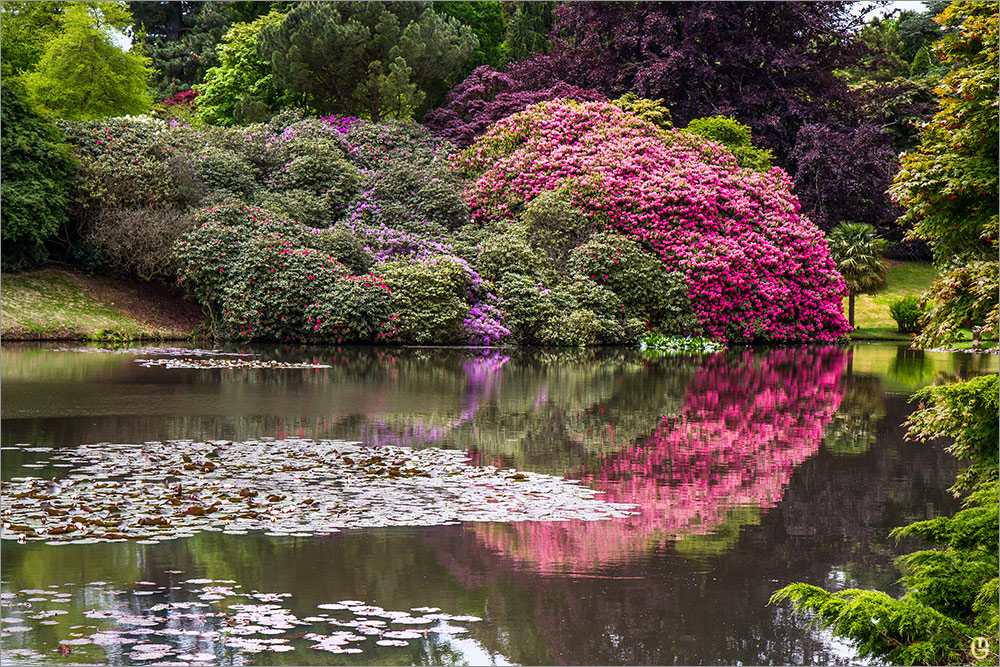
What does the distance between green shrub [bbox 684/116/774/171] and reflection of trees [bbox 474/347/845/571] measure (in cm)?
1695

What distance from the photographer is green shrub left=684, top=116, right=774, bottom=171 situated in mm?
33844

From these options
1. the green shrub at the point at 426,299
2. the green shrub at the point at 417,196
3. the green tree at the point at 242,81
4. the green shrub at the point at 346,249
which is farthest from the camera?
the green tree at the point at 242,81

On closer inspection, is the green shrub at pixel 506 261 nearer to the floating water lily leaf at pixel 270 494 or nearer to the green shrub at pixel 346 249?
the green shrub at pixel 346 249

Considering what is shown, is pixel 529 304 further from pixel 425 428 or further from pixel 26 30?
pixel 26 30

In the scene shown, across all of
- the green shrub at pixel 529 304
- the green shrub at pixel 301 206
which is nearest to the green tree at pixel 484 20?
the green shrub at pixel 301 206

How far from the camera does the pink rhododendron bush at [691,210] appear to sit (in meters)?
28.8

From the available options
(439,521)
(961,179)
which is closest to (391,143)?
(439,521)

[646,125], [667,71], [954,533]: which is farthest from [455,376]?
[667,71]

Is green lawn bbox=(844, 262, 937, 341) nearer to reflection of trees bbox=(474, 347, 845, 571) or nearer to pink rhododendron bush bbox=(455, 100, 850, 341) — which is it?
pink rhododendron bush bbox=(455, 100, 850, 341)

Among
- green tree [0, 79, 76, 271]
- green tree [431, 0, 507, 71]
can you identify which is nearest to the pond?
green tree [0, 79, 76, 271]

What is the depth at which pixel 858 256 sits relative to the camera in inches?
1287

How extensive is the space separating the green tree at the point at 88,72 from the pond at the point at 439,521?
22.0 meters

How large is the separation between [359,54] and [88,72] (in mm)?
9180

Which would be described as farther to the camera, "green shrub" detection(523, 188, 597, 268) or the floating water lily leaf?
"green shrub" detection(523, 188, 597, 268)
